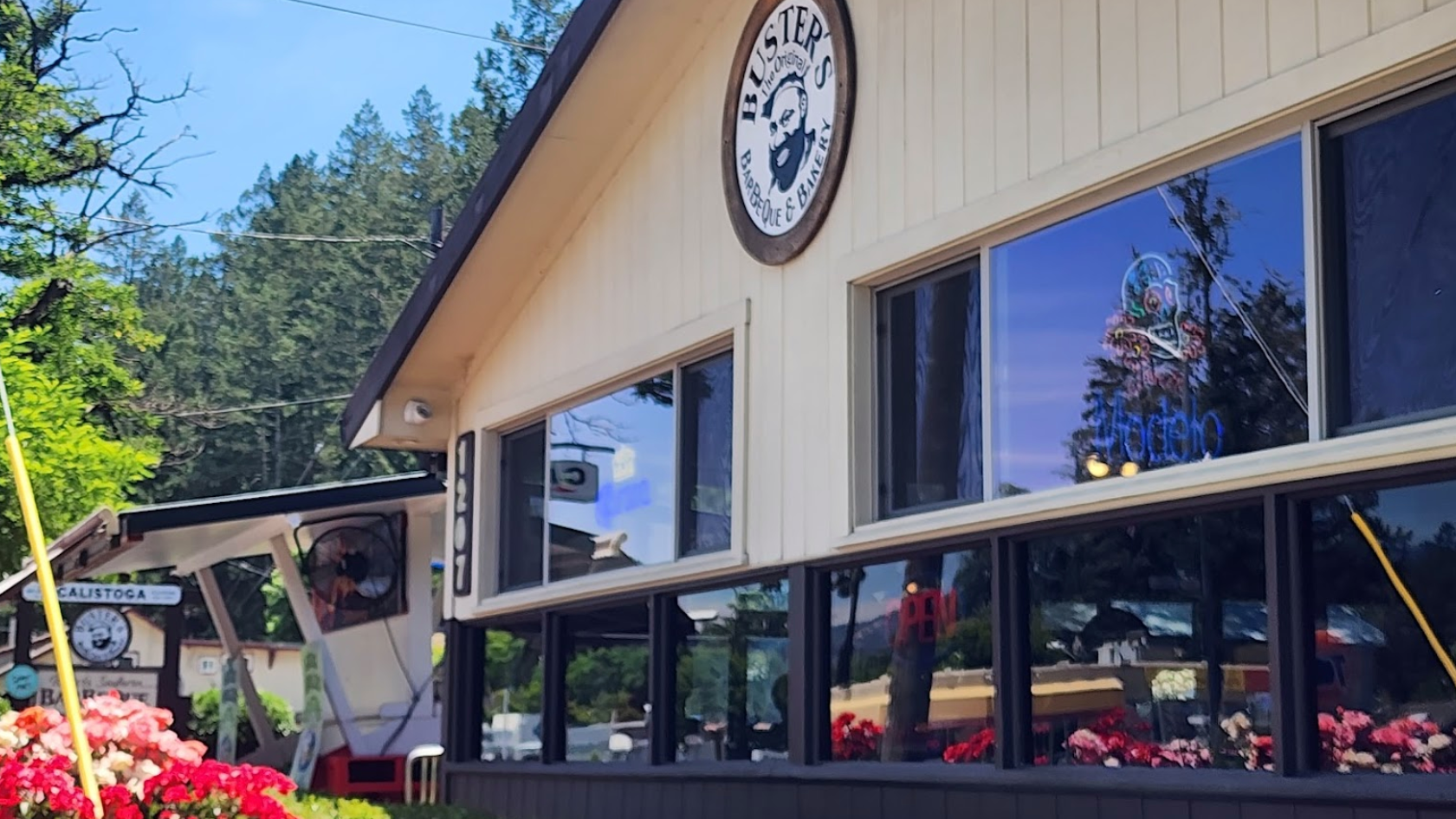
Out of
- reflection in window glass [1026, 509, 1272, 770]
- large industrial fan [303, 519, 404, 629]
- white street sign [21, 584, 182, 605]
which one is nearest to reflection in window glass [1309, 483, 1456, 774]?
reflection in window glass [1026, 509, 1272, 770]

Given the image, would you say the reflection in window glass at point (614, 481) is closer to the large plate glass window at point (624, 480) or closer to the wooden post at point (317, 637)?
the large plate glass window at point (624, 480)

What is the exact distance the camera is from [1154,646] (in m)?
5.89

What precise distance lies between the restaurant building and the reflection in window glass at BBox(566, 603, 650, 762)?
0.03 meters

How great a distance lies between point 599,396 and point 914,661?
329 cm

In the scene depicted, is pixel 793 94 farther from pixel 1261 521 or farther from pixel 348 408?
pixel 348 408

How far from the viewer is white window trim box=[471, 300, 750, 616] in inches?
326

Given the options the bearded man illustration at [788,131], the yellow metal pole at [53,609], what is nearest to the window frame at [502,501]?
the bearded man illustration at [788,131]

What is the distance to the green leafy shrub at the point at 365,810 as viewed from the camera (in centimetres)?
805

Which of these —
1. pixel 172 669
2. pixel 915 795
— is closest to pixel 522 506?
pixel 915 795

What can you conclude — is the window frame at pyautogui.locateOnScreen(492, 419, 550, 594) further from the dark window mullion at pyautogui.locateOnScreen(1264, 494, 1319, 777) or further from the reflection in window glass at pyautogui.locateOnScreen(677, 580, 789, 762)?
the dark window mullion at pyautogui.locateOnScreen(1264, 494, 1319, 777)

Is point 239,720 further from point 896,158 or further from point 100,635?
point 896,158

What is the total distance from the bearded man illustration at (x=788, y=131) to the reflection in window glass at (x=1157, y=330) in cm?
159

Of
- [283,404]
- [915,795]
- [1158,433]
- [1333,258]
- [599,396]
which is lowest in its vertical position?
[915,795]

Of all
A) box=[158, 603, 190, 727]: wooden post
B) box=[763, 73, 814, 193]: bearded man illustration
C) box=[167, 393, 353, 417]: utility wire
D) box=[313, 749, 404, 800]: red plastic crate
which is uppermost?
box=[167, 393, 353, 417]: utility wire
